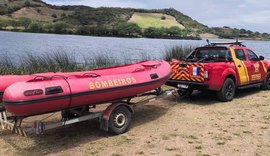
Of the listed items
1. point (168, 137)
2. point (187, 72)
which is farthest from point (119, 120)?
point (187, 72)

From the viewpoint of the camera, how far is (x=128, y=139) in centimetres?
680

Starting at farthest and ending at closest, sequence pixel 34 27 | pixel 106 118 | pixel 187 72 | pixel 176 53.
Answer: pixel 34 27 < pixel 176 53 < pixel 187 72 < pixel 106 118

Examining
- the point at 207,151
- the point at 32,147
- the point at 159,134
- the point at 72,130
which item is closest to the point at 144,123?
the point at 159,134

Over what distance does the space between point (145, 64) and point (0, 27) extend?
65.1 metres

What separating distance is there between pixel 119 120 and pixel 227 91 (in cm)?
440

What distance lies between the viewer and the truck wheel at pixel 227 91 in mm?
10180

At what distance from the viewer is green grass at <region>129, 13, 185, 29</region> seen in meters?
82.8

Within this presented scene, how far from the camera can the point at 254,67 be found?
37.7 ft

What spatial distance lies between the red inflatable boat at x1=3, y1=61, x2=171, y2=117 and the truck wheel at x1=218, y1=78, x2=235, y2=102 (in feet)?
9.25

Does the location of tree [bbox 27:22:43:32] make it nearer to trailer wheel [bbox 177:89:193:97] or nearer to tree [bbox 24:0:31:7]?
tree [bbox 24:0:31:7]

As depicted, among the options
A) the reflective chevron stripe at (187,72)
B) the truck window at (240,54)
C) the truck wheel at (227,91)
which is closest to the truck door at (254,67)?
the truck window at (240,54)

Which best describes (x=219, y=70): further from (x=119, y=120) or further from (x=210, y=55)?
(x=119, y=120)

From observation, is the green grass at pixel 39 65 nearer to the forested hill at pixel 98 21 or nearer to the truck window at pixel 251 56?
the truck window at pixel 251 56

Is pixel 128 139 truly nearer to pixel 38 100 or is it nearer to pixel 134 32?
pixel 38 100
